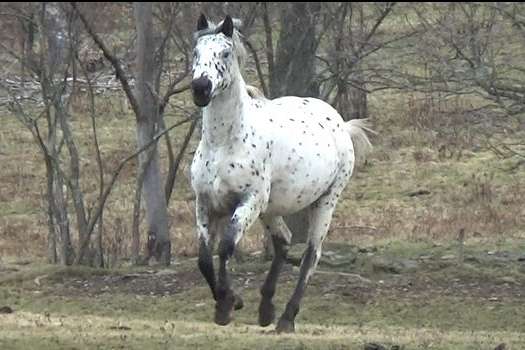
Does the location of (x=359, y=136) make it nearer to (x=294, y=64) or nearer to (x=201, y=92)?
(x=201, y=92)

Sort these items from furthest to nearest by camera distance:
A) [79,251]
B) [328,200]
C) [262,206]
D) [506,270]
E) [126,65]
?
[126,65]
[79,251]
[506,270]
[328,200]
[262,206]

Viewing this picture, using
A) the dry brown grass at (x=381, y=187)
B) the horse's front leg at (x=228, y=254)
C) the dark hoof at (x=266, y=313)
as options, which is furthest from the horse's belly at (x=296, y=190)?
the dry brown grass at (x=381, y=187)

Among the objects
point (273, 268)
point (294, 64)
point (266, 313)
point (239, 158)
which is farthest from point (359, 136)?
point (294, 64)

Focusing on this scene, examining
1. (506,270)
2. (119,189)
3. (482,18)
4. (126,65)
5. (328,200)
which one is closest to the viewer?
(328,200)

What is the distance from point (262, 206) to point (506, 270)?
6.79m

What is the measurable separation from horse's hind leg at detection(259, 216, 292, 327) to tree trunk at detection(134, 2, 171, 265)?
589 cm

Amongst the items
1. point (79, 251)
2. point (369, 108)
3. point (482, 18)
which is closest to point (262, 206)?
point (482, 18)

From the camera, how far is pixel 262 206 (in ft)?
29.1

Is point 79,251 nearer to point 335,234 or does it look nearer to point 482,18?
point 335,234

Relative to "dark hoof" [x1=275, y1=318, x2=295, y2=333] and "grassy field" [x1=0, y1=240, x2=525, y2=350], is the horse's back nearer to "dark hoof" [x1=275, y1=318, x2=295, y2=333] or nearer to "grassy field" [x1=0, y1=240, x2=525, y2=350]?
"dark hoof" [x1=275, y1=318, x2=295, y2=333]

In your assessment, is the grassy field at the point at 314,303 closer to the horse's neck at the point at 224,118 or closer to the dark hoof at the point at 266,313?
the dark hoof at the point at 266,313

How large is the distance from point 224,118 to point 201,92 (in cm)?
68

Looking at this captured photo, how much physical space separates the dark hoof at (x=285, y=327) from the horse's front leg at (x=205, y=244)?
1329mm

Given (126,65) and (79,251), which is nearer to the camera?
(79,251)
